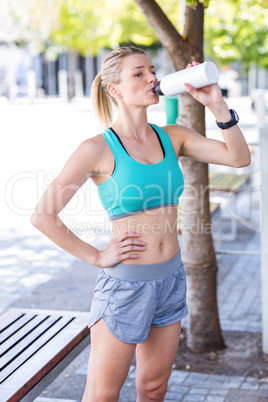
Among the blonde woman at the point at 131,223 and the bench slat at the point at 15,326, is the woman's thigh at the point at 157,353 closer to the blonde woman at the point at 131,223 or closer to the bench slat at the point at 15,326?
the blonde woman at the point at 131,223

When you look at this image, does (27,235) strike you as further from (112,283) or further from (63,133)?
(63,133)

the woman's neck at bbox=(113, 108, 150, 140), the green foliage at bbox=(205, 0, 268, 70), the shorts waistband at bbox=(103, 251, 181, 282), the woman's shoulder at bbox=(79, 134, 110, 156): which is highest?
the green foliage at bbox=(205, 0, 268, 70)

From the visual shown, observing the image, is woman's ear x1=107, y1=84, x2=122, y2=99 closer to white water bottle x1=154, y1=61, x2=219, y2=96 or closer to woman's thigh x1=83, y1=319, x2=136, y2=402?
white water bottle x1=154, y1=61, x2=219, y2=96

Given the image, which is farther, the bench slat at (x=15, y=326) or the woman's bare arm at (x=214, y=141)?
the bench slat at (x=15, y=326)

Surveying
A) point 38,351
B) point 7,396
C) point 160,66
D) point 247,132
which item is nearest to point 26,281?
point 38,351

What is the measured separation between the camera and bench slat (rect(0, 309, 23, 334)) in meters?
3.42

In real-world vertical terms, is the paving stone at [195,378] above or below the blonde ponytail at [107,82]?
below

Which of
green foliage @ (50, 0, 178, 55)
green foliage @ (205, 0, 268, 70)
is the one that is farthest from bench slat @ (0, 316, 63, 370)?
A: green foliage @ (50, 0, 178, 55)

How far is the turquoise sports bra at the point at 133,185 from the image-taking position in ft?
8.27

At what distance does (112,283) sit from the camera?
2.61 meters

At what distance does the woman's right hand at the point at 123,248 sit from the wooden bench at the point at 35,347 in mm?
663

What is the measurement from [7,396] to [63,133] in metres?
16.6

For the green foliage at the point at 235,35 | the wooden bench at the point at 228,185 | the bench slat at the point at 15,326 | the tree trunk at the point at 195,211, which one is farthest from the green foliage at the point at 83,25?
the bench slat at the point at 15,326

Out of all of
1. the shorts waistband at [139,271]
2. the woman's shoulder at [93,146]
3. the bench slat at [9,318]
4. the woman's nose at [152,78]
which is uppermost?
the woman's nose at [152,78]
